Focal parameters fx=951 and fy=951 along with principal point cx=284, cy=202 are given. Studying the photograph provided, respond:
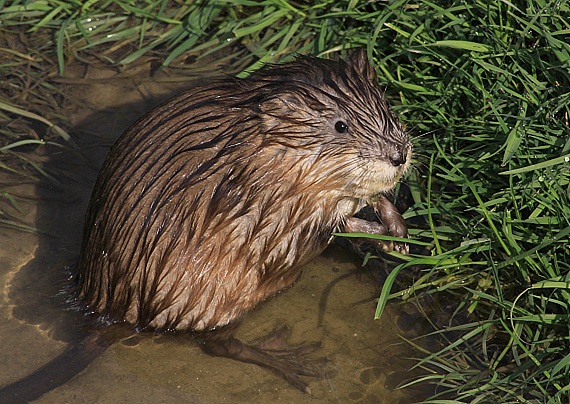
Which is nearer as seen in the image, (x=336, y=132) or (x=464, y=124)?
(x=336, y=132)

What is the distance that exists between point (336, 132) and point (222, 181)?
0.33m

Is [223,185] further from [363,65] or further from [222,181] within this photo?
[363,65]

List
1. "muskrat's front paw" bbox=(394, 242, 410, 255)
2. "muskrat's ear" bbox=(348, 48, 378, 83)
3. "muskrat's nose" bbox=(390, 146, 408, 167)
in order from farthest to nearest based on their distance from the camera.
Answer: "muskrat's front paw" bbox=(394, 242, 410, 255), "muskrat's ear" bbox=(348, 48, 378, 83), "muskrat's nose" bbox=(390, 146, 408, 167)

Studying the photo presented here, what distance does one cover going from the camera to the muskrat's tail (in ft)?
8.43

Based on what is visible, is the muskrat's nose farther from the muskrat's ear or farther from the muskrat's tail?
the muskrat's tail

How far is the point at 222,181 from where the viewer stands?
8.41ft

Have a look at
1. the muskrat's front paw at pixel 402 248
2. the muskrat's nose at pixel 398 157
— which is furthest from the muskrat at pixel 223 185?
the muskrat's front paw at pixel 402 248

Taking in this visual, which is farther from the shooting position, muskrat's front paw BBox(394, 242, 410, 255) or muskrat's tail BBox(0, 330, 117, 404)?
muskrat's front paw BBox(394, 242, 410, 255)

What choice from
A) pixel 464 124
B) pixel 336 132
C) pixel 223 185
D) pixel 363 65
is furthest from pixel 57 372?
pixel 464 124

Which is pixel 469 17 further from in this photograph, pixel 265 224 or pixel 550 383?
pixel 550 383

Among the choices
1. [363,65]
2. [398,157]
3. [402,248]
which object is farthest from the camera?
[402,248]

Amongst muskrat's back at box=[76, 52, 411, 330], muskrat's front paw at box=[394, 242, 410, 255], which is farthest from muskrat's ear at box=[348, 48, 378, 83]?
muskrat's front paw at box=[394, 242, 410, 255]

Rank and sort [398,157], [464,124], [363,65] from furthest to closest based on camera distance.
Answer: [464,124] → [363,65] → [398,157]

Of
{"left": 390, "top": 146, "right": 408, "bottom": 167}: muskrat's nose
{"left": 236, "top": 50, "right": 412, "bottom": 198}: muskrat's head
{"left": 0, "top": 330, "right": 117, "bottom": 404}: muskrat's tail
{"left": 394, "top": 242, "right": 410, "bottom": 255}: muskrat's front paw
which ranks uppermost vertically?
{"left": 236, "top": 50, "right": 412, "bottom": 198}: muskrat's head
